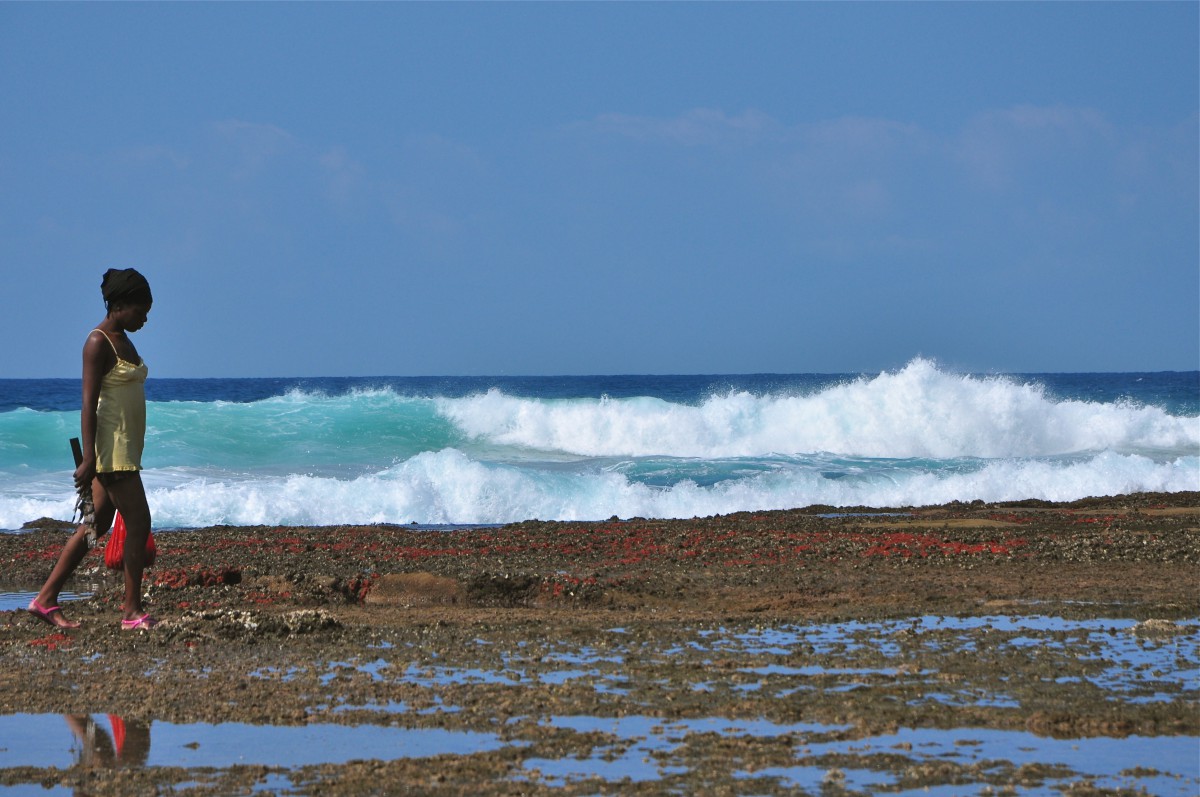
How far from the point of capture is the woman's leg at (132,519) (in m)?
8.49

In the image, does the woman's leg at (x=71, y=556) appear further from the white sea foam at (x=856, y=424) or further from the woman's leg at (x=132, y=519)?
the white sea foam at (x=856, y=424)

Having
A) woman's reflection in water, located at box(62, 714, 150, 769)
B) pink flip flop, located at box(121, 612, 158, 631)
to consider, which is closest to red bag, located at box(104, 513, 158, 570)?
pink flip flop, located at box(121, 612, 158, 631)

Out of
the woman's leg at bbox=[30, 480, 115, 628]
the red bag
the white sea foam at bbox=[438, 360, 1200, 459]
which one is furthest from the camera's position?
the white sea foam at bbox=[438, 360, 1200, 459]

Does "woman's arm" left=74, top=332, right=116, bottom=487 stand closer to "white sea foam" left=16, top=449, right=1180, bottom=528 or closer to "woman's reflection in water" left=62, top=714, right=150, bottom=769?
"woman's reflection in water" left=62, top=714, right=150, bottom=769

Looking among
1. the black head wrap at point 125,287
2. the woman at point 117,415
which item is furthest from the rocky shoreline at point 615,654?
the black head wrap at point 125,287

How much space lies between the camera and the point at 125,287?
8383 millimetres

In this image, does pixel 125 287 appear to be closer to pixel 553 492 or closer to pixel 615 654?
pixel 615 654

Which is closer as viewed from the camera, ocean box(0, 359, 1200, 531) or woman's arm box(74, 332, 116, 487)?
woman's arm box(74, 332, 116, 487)

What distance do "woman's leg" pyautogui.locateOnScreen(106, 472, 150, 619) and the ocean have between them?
1588 cm

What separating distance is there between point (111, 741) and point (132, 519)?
10.2 ft

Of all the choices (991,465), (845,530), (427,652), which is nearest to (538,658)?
(427,652)

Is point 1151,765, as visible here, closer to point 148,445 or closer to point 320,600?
point 320,600

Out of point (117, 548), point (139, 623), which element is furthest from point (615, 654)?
point (117, 548)

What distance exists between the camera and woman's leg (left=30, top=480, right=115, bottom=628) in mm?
8594
